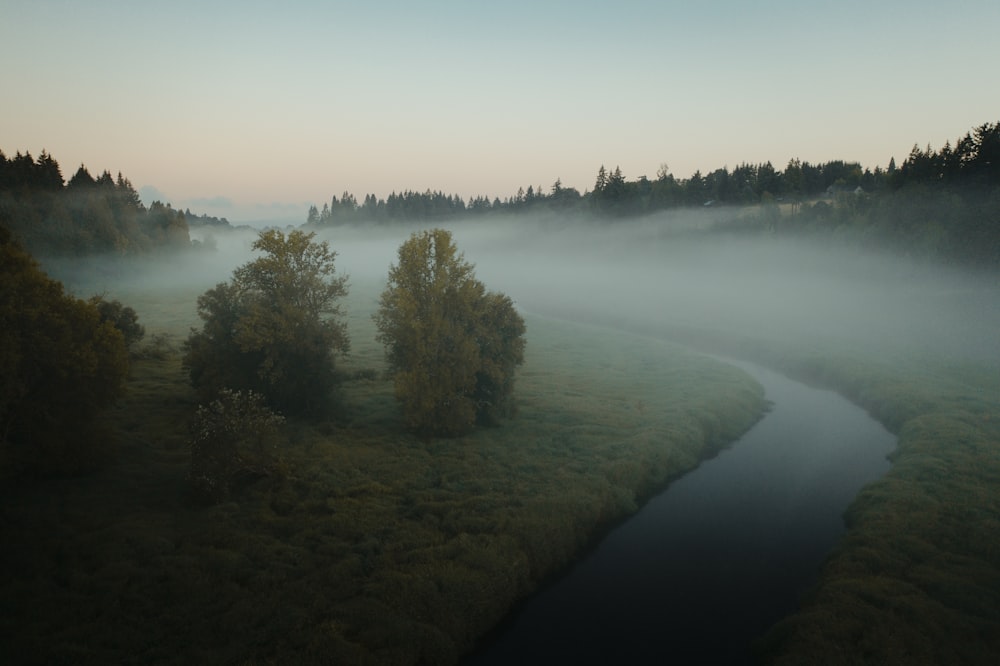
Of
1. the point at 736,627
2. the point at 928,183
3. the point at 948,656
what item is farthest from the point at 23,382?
the point at 928,183

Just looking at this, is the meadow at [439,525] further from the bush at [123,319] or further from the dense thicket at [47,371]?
the bush at [123,319]

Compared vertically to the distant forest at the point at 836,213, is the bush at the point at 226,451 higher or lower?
lower

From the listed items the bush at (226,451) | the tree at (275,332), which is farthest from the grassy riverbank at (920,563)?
the tree at (275,332)

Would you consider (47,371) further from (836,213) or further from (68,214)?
(836,213)

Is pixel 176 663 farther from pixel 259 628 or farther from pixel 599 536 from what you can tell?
pixel 599 536

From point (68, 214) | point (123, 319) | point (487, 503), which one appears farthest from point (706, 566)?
point (68, 214)

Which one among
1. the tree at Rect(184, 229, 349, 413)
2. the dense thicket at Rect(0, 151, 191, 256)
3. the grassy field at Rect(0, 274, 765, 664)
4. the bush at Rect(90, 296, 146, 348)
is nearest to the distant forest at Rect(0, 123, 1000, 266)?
the dense thicket at Rect(0, 151, 191, 256)
